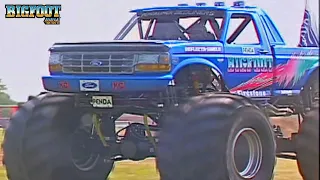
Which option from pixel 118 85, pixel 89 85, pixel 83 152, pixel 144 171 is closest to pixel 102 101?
pixel 89 85

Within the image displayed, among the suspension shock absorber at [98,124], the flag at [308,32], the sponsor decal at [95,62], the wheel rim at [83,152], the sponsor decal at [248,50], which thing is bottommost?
the wheel rim at [83,152]

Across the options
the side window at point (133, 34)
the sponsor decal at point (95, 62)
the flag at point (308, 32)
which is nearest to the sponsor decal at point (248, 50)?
the flag at point (308, 32)

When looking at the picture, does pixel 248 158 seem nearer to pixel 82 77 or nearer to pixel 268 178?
pixel 268 178

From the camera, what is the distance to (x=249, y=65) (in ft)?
39.6

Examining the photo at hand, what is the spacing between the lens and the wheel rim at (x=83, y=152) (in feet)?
41.0

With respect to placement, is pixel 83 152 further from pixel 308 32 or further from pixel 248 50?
pixel 308 32

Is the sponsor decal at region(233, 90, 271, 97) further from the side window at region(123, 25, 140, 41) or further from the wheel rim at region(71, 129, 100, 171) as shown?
the wheel rim at region(71, 129, 100, 171)

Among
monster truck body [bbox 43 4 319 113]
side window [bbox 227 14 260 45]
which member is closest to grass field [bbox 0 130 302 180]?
monster truck body [bbox 43 4 319 113]

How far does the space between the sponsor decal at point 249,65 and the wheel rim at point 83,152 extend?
2.01 metres

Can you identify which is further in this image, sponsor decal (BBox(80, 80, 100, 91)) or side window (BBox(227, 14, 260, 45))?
side window (BBox(227, 14, 260, 45))

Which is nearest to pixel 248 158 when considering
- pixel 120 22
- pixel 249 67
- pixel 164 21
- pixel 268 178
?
pixel 268 178

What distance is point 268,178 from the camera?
1148cm

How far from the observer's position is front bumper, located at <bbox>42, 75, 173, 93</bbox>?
11188mm

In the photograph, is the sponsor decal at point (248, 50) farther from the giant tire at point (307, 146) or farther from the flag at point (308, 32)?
the giant tire at point (307, 146)
